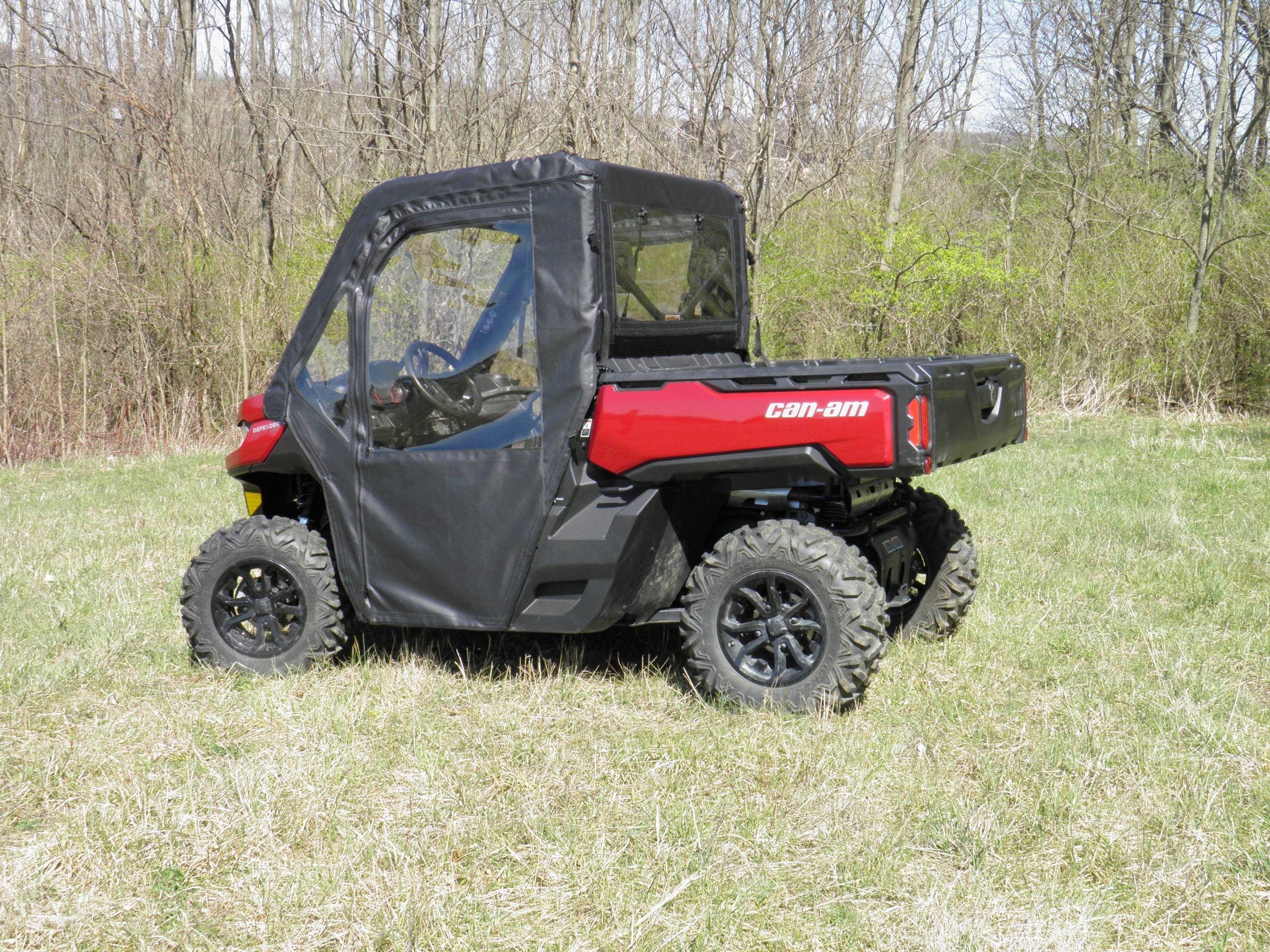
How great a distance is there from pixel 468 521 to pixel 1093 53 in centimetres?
1741

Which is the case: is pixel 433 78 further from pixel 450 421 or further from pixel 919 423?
pixel 919 423

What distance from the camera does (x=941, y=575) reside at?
4.98 meters

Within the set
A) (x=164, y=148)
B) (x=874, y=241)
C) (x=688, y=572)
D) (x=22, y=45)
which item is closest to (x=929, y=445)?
(x=688, y=572)

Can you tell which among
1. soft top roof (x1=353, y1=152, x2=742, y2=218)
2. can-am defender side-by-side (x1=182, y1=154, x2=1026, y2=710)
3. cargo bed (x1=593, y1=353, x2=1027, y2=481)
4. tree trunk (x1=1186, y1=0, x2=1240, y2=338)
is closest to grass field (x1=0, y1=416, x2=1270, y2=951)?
can-am defender side-by-side (x1=182, y1=154, x2=1026, y2=710)

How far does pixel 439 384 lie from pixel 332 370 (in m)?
0.48

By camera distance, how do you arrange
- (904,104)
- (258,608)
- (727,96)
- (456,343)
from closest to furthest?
(456,343), (258,608), (727,96), (904,104)

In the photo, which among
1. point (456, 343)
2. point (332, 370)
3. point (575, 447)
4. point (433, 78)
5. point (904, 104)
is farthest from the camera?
point (904, 104)

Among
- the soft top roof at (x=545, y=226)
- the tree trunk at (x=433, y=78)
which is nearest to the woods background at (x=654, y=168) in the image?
the tree trunk at (x=433, y=78)

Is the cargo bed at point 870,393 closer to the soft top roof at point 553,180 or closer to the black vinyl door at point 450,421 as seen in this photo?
the black vinyl door at point 450,421

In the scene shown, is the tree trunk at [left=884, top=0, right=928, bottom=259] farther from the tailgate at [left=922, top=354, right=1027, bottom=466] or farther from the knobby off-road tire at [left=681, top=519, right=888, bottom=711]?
the knobby off-road tire at [left=681, top=519, right=888, bottom=711]

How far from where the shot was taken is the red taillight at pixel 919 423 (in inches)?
147

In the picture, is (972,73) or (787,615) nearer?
(787,615)

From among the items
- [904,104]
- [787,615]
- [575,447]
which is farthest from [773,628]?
[904,104]

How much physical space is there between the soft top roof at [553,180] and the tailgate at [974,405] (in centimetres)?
116
